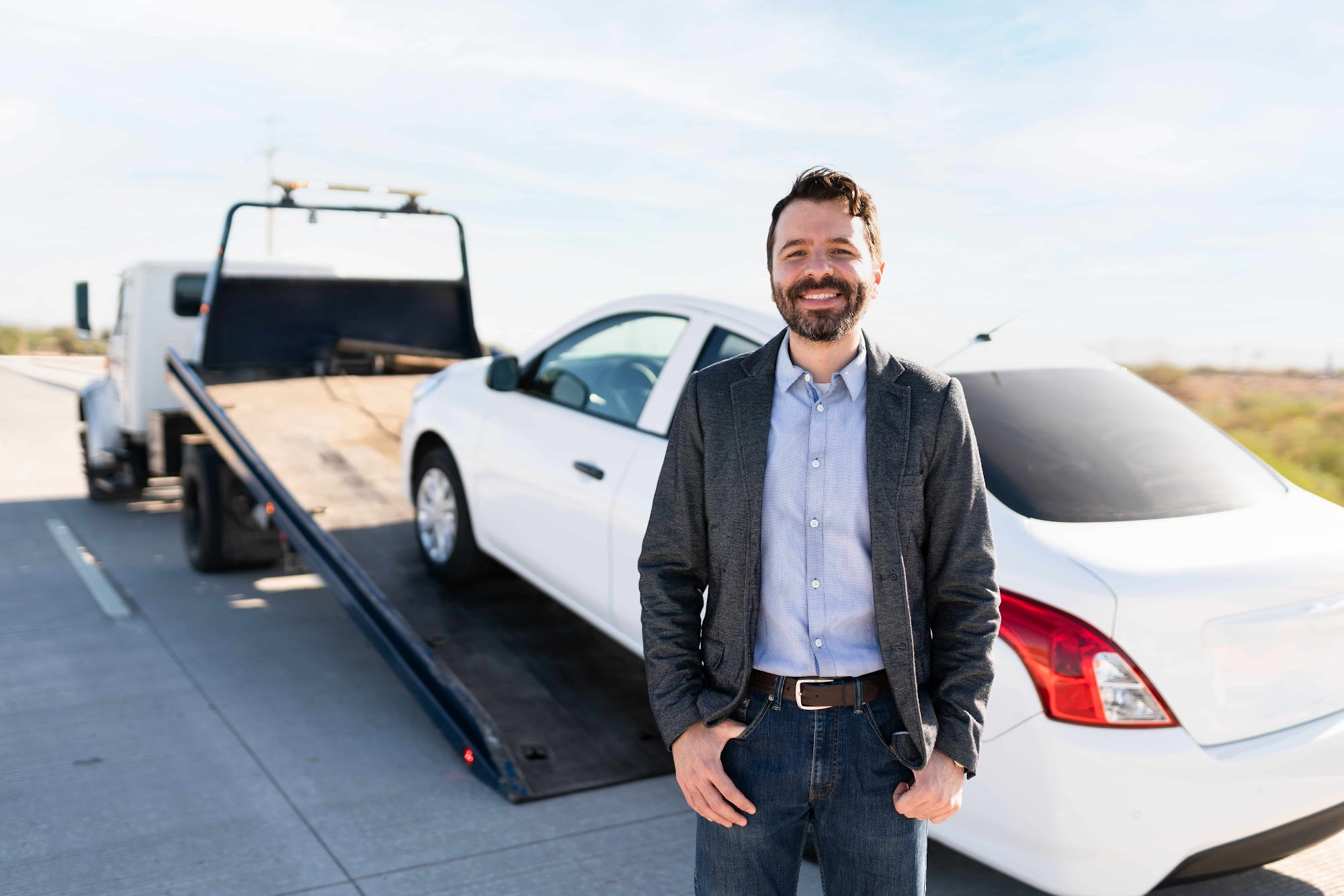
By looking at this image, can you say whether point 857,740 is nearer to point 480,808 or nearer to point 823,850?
point 823,850

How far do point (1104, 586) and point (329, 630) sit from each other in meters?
4.88

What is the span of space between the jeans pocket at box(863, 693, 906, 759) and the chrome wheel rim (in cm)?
358

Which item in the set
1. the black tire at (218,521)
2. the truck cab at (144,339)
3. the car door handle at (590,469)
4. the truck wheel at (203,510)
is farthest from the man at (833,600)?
the truck cab at (144,339)

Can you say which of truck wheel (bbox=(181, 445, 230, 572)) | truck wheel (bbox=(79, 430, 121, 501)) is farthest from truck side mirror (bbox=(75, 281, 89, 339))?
truck wheel (bbox=(181, 445, 230, 572))

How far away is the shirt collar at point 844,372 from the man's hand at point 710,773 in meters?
0.61

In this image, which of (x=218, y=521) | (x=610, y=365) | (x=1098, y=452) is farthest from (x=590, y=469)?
(x=218, y=521)

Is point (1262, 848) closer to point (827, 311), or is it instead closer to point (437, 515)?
point (827, 311)

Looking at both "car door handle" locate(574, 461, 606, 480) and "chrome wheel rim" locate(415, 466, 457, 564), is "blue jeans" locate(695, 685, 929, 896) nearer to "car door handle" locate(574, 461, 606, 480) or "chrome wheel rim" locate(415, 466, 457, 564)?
"car door handle" locate(574, 461, 606, 480)

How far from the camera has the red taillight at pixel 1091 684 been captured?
2762mm

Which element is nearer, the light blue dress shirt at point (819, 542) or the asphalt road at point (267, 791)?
the light blue dress shirt at point (819, 542)

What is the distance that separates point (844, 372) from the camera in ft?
6.67

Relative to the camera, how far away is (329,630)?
6.56 meters

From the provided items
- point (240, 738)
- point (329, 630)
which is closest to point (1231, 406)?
point (329, 630)

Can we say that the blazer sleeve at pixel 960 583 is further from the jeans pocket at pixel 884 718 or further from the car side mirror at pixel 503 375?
the car side mirror at pixel 503 375
